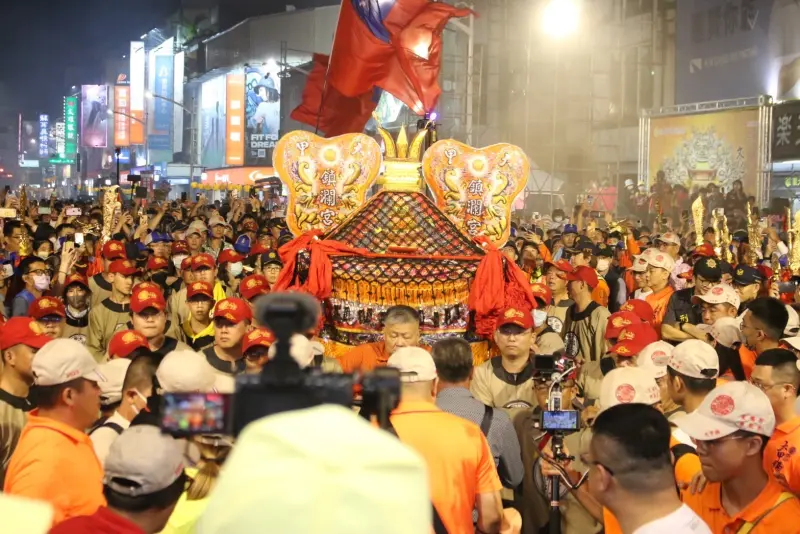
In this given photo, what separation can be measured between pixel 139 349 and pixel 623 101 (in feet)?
75.3

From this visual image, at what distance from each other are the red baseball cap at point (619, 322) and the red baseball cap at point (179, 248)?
19.8 ft

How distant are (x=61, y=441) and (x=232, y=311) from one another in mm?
2747

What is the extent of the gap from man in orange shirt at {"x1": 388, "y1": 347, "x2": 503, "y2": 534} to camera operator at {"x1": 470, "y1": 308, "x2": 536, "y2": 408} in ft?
6.59

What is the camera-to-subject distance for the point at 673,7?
26.4 metres

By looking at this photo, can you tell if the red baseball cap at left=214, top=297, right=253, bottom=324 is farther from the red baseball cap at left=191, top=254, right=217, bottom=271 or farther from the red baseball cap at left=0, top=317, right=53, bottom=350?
the red baseball cap at left=191, top=254, right=217, bottom=271

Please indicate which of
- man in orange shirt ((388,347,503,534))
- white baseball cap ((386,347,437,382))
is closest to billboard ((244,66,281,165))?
white baseball cap ((386,347,437,382))

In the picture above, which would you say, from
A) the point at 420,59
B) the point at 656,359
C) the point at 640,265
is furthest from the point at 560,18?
the point at 656,359

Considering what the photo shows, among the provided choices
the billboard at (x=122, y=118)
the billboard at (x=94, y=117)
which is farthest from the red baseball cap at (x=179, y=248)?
the billboard at (x=94, y=117)

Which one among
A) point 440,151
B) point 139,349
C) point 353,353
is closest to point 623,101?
point 440,151

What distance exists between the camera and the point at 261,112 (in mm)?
56969

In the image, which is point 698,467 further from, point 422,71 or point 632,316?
point 422,71

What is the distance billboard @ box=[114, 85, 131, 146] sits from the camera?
8125 centimetres

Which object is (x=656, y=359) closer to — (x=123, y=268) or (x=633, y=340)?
(x=633, y=340)

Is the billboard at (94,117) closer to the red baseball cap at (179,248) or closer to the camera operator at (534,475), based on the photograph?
the red baseball cap at (179,248)
